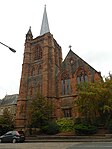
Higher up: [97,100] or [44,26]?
[44,26]

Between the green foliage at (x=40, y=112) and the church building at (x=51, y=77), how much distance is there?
2.70 m

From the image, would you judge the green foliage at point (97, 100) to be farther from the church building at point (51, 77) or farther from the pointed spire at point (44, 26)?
the pointed spire at point (44, 26)

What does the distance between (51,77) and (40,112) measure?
887cm

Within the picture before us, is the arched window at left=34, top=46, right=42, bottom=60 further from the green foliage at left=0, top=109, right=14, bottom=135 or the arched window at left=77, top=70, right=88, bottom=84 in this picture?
the green foliage at left=0, top=109, right=14, bottom=135

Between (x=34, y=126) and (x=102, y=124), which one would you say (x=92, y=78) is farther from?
(x=34, y=126)

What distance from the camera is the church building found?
3575 centimetres

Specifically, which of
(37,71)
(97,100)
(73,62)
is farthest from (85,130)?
(37,71)

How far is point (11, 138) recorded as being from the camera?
903 inches

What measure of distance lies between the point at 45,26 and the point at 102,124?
102 feet

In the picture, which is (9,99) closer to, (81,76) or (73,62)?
(73,62)

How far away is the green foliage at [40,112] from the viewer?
3130 centimetres

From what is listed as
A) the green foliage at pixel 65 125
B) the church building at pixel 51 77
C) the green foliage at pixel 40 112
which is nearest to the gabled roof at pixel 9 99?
the church building at pixel 51 77

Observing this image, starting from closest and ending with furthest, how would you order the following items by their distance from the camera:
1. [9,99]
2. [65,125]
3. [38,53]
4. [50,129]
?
[50,129]
[65,125]
[38,53]
[9,99]

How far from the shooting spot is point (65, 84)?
37.8 m
